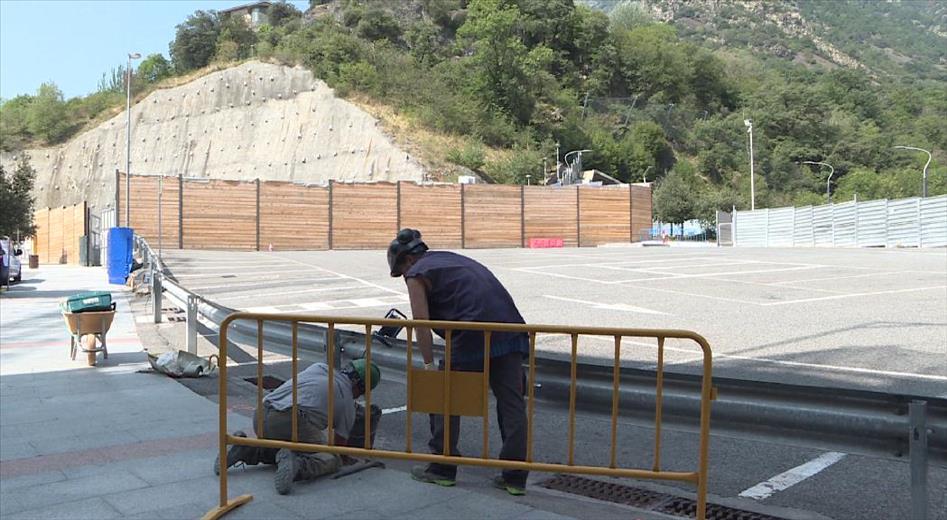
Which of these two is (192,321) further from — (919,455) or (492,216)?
(492,216)

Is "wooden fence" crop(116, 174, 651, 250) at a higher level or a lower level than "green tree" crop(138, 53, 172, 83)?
lower

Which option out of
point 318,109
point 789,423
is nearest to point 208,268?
point 789,423

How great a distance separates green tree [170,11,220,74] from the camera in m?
111

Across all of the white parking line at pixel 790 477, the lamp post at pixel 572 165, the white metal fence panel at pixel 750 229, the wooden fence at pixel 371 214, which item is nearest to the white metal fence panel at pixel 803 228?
the white metal fence panel at pixel 750 229

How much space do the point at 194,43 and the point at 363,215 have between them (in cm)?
8024

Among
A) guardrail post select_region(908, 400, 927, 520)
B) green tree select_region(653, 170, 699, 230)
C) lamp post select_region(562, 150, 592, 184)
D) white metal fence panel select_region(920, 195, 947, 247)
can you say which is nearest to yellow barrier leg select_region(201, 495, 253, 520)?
guardrail post select_region(908, 400, 927, 520)

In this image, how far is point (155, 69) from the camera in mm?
121500

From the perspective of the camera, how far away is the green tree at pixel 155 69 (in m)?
112

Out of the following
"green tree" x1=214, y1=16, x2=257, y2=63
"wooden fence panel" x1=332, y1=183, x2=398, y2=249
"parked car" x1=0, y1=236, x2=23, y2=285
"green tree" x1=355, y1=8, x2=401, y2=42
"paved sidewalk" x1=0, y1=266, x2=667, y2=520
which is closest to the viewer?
"paved sidewalk" x1=0, y1=266, x2=667, y2=520

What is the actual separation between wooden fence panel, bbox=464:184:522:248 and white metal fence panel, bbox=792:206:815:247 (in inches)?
642

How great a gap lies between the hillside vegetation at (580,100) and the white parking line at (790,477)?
54450 mm

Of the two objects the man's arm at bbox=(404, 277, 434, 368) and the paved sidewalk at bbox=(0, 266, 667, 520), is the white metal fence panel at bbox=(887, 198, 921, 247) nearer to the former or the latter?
the paved sidewalk at bbox=(0, 266, 667, 520)

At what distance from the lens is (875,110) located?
12000 centimetres

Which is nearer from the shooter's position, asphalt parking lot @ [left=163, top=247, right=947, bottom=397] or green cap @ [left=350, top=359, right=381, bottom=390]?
green cap @ [left=350, top=359, right=381, bottom=390]
